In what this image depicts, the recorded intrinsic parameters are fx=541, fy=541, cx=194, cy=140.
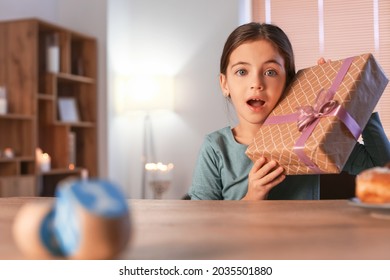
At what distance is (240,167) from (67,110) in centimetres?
329

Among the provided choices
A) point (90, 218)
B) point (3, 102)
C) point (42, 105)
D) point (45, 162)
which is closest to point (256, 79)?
point (90, 218)

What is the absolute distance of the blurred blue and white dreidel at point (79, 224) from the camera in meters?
0.33

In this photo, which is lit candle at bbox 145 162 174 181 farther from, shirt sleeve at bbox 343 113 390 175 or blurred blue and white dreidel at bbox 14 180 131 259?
blurred blue and white dreidel at bbox 14 180 131 259

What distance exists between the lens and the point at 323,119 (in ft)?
3.10

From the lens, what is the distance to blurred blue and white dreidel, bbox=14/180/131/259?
325 mm

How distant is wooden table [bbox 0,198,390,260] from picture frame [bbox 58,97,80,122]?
3715 mm

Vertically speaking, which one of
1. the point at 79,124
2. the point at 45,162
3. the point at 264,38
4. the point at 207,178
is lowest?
the point at 45,162

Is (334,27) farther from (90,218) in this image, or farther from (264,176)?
(90,218)

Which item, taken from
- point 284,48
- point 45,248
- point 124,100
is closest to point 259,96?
point 284,48

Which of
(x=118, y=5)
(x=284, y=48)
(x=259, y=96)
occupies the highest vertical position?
(x=118, y=5)

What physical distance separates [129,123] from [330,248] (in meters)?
4.54

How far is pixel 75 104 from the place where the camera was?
15.0 feet

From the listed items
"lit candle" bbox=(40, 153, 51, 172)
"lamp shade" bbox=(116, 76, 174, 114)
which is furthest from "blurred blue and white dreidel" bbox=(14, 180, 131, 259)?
"lamp shade" bbox=(116, 76, 174, 114)
